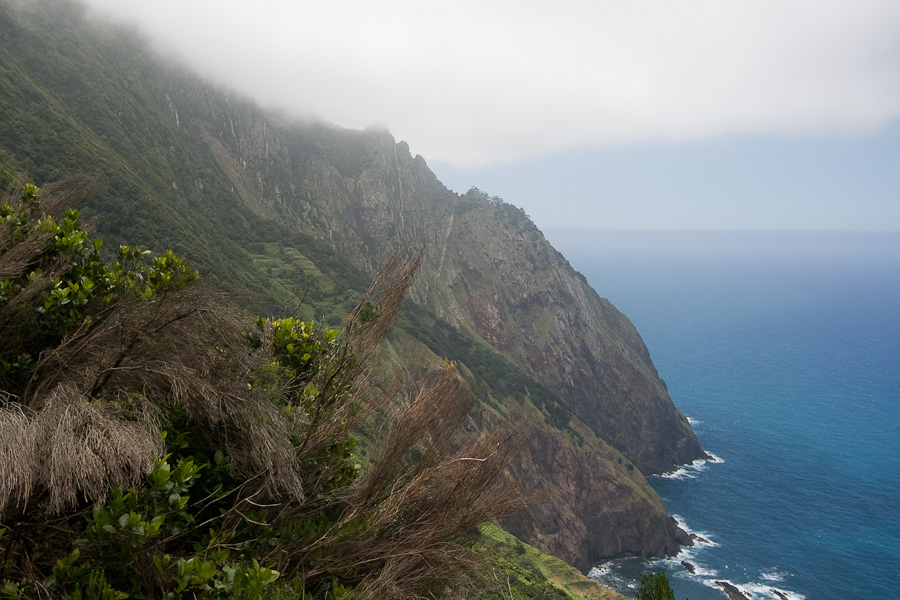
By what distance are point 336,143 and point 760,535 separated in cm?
10601

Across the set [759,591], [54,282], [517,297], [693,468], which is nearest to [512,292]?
[517,297]

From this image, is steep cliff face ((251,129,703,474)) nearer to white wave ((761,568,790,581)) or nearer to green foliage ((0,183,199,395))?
white wave ((761,568,790,581))

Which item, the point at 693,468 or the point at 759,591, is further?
the point at 693,468

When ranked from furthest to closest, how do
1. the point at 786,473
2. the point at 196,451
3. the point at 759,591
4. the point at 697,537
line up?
the point at 786,473 → the point at 697,537 → the point at 759,591 → the point at 196,451

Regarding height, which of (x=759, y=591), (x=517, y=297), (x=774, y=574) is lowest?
(x=759, y=591)

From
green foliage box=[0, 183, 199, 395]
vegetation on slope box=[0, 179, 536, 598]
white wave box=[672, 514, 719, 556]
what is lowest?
white wave box=[672, 514, 719, 556]

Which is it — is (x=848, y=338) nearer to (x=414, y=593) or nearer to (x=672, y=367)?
(x=672, y=367)

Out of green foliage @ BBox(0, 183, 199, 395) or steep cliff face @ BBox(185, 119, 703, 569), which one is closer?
green foliage @ BBox(0, 183, 199, 395)

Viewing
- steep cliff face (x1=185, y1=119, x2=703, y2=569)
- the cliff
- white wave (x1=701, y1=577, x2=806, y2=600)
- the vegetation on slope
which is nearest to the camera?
the vegetation on slope

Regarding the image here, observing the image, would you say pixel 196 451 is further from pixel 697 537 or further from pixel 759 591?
pixel 697 537

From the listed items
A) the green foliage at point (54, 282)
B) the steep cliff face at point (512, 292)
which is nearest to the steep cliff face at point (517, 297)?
the steep cliff face at point (512, 292)

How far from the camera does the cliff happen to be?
4884 cm

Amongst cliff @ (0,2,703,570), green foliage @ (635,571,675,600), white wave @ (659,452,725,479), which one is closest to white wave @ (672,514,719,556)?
cliff @ (0,2,703,570)

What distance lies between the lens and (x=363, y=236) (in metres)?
108
